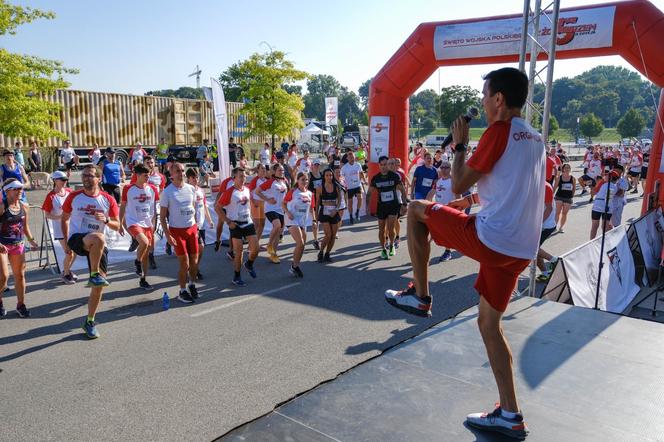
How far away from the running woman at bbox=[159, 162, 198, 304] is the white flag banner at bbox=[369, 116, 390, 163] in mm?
7980

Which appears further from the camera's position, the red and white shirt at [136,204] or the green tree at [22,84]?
the green tree at [22,84]

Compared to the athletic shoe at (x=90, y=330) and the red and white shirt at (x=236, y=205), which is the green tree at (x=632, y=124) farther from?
the athletic shoe at (x=90, y=330)

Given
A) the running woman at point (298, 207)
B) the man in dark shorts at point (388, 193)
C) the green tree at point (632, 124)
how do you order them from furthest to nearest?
the green tree at point (632, 124), the man in dark shorts at point (388, 193), the running woman at point (298, 207)

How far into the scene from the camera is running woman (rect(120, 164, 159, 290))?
7.77 metres

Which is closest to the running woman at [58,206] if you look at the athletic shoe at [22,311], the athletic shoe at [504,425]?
the athletic shoe at [22,311]

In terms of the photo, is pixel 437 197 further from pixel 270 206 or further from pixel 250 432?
pixel 250 432

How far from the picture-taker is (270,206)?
31.1ft

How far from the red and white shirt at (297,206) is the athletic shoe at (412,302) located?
554cm

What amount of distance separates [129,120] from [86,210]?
2244 centimetres

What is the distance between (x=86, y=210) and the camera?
6.13 meters

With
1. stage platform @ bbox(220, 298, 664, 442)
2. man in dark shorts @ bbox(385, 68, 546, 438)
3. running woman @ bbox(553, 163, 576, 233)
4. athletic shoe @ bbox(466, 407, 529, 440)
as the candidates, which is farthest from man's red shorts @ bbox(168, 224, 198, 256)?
running woman @ bbox(553, 163, 576, 233)

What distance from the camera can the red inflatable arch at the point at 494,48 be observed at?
998 centimetres

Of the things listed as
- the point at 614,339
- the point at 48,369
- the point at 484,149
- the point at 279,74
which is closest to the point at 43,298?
the point at 48,369

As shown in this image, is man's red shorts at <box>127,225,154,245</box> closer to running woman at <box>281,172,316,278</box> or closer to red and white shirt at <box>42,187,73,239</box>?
red and white shirt at <box>42,187,73,239</box>
